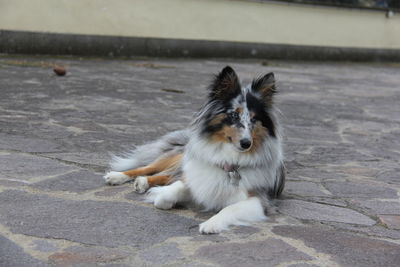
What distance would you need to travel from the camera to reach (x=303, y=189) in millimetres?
4508

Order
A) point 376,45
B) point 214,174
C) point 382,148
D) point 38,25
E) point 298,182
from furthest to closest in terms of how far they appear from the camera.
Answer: point 376,45 → point 38,25 → point 382,148 → point 298,182 → point 214,174

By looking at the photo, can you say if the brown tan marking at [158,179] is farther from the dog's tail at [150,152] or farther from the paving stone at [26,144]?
the paving stone at [26,144]

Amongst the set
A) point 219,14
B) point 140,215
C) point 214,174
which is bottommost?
point 140,215

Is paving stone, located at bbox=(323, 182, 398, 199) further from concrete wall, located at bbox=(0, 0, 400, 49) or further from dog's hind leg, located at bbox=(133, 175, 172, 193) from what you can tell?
concrete wall, located at bbox=(0, 0, 400, 49)

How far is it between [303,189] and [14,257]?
2.50 m

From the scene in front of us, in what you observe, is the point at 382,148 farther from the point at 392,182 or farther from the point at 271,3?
the point at 271,3

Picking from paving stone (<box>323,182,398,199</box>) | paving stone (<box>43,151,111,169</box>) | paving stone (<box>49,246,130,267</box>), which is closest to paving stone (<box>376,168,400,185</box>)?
paving stone (<box>323,182,398,199</box>)

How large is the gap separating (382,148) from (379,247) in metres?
3.13

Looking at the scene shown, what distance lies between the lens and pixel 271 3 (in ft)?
54.1

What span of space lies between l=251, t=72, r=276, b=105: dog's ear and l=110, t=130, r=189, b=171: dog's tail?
3.05 feet

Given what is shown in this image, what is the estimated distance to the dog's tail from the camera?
464 centimetres

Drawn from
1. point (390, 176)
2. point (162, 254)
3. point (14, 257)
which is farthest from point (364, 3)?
point (14, 257)

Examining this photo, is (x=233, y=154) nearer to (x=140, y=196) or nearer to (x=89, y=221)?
(x=140, y=196)

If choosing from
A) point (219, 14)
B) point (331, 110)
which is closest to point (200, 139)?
point (331, 110)
